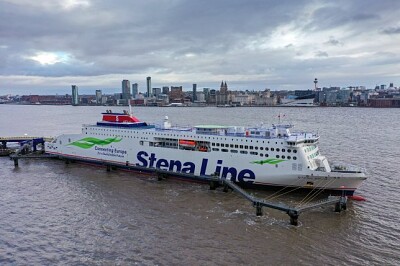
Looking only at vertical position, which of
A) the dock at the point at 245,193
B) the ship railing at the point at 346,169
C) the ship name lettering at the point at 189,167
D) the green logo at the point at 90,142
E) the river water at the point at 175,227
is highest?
the green logo at the point at 90,142

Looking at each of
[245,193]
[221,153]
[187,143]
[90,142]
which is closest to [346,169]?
[245,193]

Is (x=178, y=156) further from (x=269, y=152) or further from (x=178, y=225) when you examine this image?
(x=178, y=225)

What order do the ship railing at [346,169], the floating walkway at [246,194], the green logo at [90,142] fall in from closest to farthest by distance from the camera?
the floating walkway at [246,194] < the ship railing at [346,169] < the green logo at [90,142]

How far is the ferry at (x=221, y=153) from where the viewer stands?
24.1 meters

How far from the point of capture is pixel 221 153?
27.2 m

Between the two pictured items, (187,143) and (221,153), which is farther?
(187,143)

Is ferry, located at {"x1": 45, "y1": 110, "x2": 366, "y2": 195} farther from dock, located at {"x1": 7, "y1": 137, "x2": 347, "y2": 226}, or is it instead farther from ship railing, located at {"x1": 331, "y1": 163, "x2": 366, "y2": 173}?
dock, located at {"x1": 7, "y1": 137, "x2": 347, "y2": 226}

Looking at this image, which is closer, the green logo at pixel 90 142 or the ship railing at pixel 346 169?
the ship railing at pixel 346 169

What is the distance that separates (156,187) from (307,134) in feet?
41.9

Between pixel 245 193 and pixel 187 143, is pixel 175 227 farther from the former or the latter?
pixel 187 143

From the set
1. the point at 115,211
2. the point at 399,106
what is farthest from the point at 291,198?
the point at 399,106

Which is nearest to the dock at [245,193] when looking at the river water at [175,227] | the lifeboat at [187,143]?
the river water at [175,227]

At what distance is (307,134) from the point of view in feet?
87.2

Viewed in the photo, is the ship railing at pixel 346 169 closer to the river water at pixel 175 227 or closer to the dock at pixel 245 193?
the dock at pixel 245 193
